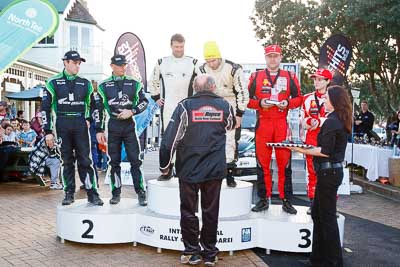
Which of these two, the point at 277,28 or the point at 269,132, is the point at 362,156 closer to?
the point at 269,132

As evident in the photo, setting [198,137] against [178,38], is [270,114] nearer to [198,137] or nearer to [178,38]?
[198,137]

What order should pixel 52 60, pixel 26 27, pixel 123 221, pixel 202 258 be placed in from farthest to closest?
pixel 52 60
pixel 26 27
pixel 123 221
pixel 202 258

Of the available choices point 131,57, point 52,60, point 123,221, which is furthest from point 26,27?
point 52,60

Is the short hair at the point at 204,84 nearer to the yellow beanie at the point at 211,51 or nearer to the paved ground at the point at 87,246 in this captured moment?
the yellow beanie at the point at 211,51

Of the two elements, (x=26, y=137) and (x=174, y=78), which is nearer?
(x=174, y=78)

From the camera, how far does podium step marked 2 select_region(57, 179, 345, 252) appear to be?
552 cm

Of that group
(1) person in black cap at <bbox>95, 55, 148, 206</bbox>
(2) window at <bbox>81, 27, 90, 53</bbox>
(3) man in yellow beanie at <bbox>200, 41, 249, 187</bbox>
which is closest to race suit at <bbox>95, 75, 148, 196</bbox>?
(1) person in black cap at <bbox>95, 55, 148, 206</bbox>

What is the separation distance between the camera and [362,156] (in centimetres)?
1256

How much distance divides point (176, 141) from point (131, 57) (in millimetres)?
7912

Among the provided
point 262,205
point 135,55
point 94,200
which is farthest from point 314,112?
point 135,55

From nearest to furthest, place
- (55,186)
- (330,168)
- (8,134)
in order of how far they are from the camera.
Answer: (330,168) < (55,186) < (8,134)

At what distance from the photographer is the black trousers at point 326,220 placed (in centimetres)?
483

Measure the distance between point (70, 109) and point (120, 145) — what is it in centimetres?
74

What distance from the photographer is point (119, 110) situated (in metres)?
6.04
